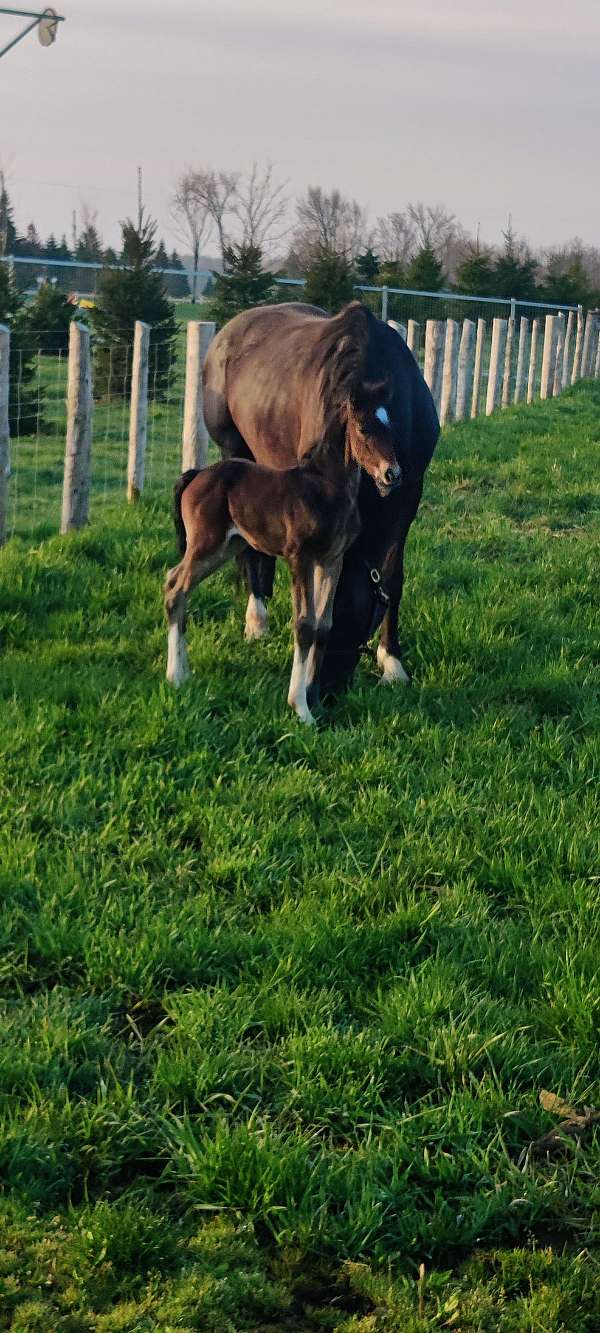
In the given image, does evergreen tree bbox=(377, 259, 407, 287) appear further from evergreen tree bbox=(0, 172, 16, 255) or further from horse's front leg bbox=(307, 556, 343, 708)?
horse's front leg bbox=(307, 556, 343, 708)

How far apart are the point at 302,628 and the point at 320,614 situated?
137 mm

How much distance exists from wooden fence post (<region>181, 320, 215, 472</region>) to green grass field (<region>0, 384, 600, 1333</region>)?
3796 mm

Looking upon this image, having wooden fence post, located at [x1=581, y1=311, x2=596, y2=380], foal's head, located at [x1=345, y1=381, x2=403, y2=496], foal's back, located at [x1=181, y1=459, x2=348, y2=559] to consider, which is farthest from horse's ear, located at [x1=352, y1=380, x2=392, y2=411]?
wooden fence post, located at [x1=581, y1=311, x2=596, y2=380]

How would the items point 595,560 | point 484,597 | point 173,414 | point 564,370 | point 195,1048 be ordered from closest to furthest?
point 195,1048 → point 484,597 → point 595,560 → point 173,414 → point 564,370

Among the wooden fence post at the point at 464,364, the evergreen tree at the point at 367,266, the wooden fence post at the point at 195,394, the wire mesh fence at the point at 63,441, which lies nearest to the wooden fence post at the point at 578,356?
the evergreen tree at the point at 367,266

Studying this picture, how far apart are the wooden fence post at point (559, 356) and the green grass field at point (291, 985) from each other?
2114 centimetres

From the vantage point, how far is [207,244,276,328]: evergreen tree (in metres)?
24.4

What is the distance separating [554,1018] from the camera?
152 inches

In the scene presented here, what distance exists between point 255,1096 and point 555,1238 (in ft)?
2.78

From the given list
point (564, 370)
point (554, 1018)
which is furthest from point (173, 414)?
point (554, 1018)

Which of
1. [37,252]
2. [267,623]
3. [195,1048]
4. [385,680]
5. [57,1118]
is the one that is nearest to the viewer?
[57,1118]

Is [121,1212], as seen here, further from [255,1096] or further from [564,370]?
[564,370]

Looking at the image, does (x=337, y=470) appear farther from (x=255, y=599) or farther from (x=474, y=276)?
(x=474, y=276)

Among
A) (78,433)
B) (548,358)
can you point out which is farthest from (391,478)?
(548,358)
